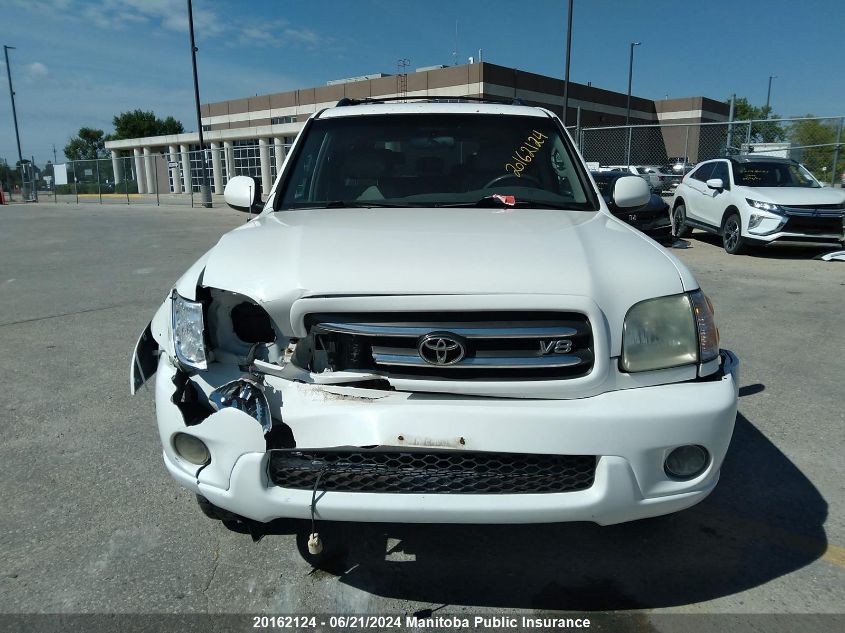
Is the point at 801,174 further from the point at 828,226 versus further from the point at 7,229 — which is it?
the point at 7,229

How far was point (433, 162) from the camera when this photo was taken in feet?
11.8

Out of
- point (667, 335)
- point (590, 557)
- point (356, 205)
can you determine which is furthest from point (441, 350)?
point (356, 205)

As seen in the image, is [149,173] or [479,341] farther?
[149,173]

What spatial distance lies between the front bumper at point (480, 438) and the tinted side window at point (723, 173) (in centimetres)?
1048

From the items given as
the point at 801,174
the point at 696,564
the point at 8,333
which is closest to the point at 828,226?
the point at 801,174

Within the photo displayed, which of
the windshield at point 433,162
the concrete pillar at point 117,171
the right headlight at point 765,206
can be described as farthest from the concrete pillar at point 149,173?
the windshield at point 433,162

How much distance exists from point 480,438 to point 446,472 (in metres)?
0.18

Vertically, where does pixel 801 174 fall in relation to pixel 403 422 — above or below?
above

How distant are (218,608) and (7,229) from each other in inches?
707

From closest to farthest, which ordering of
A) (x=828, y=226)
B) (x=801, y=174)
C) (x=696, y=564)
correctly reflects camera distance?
(x=696, y=564) < (x=828, y=226) < (x=801, y=174)

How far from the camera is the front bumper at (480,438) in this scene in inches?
77.2

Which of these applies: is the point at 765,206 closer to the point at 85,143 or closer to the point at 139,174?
the point at 139,174

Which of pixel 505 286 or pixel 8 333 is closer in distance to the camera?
pixel 505 286

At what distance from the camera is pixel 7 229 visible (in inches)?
656
